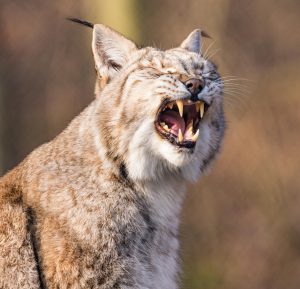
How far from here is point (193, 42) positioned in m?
6.40

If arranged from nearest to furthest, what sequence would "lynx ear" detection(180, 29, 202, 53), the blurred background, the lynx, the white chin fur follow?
the lynx
the white chin fur
"lynx ear" detection(180, 29, 202, 53)
the blurred background

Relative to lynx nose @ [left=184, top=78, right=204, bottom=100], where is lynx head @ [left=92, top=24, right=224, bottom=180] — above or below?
below

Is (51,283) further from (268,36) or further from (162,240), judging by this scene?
(268,36)

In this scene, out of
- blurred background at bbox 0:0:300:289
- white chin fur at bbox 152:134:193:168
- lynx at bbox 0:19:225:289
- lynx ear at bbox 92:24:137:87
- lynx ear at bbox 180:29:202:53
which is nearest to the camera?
lynx at bbox 0:19:225:289

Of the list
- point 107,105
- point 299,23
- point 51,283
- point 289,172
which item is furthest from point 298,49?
point 51,283

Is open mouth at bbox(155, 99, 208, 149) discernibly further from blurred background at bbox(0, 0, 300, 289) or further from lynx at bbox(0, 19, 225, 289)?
blurred background at bbox(0, 0, 300, 289)

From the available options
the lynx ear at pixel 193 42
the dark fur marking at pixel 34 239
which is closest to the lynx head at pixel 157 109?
the lynx ear at pixel 193 42

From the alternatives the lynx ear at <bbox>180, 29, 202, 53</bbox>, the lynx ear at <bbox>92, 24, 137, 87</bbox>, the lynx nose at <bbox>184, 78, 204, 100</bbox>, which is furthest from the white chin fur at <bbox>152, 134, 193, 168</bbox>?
the lynx ear at <bbox>180, 29, 202, 53</bbox>

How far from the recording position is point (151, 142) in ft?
18.6

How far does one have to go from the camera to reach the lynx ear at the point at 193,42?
6.36m

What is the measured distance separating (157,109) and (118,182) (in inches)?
17.0

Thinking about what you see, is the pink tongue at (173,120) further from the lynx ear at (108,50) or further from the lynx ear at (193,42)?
the lynx ear at (193,42)

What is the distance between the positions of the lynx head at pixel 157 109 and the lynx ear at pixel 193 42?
28 centimetres

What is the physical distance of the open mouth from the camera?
5.65 meters
